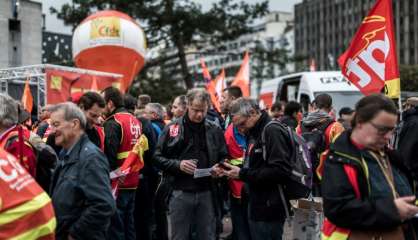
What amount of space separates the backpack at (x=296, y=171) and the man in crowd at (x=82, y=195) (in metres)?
1.66

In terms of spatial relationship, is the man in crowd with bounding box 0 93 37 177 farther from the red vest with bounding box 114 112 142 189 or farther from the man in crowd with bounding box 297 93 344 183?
the man in crowd with bounding box 297 93 344 183

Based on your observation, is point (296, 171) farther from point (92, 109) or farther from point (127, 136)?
point (127, 136)

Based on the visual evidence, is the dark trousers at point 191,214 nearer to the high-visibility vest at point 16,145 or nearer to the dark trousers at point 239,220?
the dark trousers at point 239,220

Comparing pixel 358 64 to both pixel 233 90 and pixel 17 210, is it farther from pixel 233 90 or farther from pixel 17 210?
pixel 17 210

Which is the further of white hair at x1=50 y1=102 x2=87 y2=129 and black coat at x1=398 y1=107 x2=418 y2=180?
black coat at x1=398 y1=107 x2=418 y2=180

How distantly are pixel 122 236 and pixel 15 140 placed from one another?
3.00 m

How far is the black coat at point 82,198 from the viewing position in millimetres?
4023

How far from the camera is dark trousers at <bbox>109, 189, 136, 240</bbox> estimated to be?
6.86m

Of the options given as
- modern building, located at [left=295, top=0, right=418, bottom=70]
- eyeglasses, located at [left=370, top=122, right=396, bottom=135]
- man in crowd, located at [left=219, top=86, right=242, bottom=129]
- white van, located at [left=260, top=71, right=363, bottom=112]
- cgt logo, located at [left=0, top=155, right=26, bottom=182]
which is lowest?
cgt logo, located at [left=0, top=155, right=26, bottom=182]

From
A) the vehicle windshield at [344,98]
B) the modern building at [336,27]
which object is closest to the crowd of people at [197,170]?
the vehicle windshield at [344,98]

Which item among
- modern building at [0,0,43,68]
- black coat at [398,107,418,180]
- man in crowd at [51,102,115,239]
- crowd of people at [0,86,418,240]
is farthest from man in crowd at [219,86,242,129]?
modern building at [0,0,43,68]

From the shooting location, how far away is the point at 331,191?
11.7 ft

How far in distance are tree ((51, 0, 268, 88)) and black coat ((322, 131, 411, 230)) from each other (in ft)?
89.1

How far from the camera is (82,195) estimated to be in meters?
4.09
